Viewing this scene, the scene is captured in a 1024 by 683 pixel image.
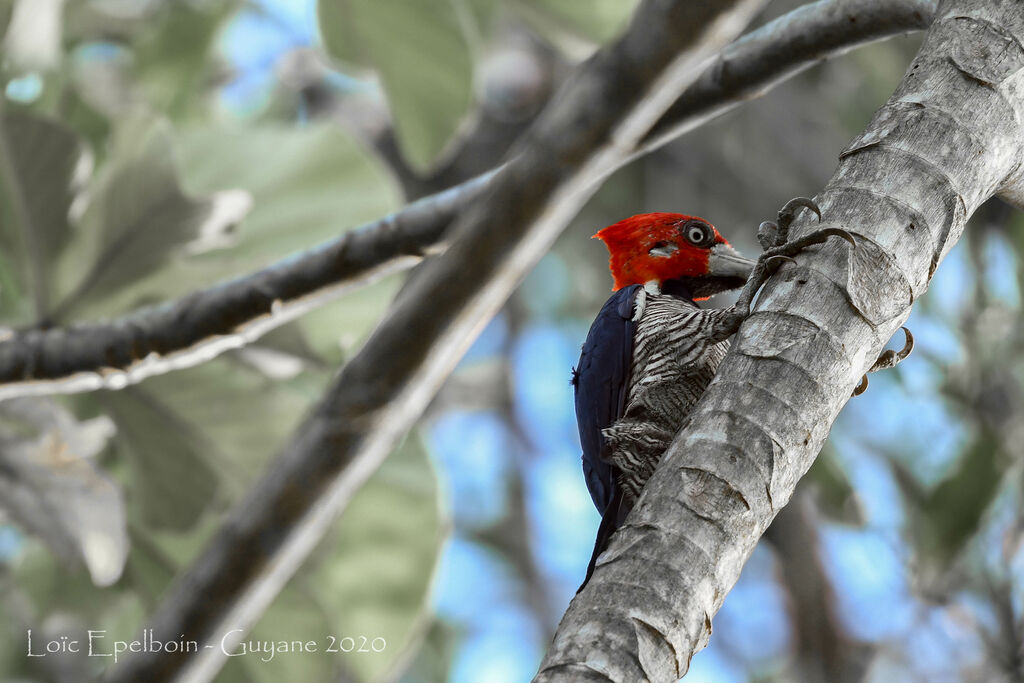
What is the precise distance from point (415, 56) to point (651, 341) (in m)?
1.16

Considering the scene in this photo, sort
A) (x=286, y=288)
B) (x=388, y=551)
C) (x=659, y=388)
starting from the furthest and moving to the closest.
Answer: (x=388, y=551), (x=286, y=288), (x=659, y=388)

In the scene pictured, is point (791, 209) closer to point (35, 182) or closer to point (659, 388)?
point (659, 388)

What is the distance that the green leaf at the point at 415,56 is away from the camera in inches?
103

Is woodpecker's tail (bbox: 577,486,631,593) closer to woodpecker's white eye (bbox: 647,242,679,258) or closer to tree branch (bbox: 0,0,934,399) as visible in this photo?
tree branch (bbox: 0,0,934,399)

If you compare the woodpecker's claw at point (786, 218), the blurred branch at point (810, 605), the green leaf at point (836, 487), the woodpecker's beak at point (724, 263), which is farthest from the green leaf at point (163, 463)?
the blurred branch at point (810, 605)

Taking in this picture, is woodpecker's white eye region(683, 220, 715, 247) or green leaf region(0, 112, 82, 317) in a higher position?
woodpecker's white eye region(683, 220, 715, 247)

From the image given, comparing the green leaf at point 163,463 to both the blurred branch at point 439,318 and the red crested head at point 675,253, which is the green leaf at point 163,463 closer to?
the blurred branch at point 439,318

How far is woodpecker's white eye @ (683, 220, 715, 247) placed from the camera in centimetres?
233

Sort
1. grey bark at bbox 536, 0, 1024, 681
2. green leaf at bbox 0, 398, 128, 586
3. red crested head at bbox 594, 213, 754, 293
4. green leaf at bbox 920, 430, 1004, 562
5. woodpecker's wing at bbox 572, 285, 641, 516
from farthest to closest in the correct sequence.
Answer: green leaf at bbox 920, 430, 1004, 562 < red crested head at bbox 594, 213, 754, 293 < green leaf at bbox 0, 398, 128, 586 < woodpecker's wing at bbox 572, 285, 641, 516 < grey bark at bbox 536, 0, 1024, 681

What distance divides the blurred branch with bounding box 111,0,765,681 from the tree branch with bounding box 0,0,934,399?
0.45ft

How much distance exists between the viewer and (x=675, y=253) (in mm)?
2334

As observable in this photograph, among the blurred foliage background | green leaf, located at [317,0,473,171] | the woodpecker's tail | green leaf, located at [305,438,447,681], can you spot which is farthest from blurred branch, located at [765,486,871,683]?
the woodpecker's tail

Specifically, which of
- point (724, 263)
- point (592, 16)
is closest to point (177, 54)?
point (592, 16)

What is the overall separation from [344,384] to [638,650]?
737 millimetres
